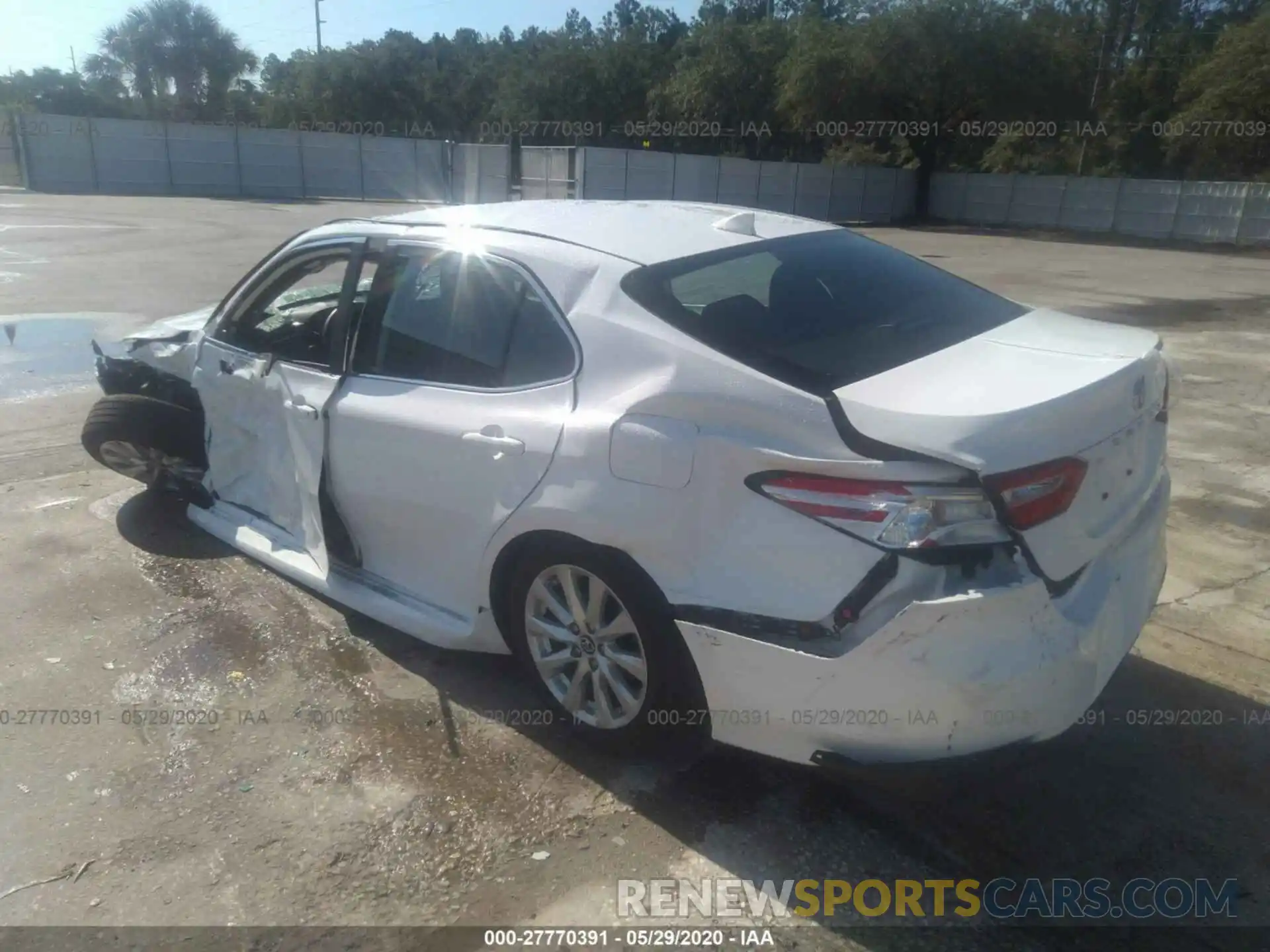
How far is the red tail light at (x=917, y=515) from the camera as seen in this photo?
2.34 metres

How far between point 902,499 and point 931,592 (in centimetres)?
23

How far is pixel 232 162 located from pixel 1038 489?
134 ft

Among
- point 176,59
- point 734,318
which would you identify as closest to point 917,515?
point 734,318

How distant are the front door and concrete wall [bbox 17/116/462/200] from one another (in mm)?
29094

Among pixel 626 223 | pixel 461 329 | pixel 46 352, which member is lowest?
pixel 46 352

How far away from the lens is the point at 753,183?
117 ft

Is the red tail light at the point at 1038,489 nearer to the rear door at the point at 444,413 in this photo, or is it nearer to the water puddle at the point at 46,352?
the rear door at the point at 444,413

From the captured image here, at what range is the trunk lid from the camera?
2348 mm

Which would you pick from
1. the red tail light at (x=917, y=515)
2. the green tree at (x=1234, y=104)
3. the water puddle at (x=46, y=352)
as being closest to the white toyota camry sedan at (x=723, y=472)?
the red tail light at (x=917, y=515)

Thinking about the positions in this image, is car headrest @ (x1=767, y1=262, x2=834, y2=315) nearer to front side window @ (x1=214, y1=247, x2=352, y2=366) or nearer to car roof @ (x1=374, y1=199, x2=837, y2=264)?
car roof @ (x1=374, y1=199, x2=837, y2=264)

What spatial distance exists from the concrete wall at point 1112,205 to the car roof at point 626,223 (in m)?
34.9

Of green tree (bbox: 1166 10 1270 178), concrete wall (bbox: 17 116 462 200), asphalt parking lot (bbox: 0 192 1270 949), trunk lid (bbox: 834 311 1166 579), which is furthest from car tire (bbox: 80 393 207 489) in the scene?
green tree (bbox: 1166 10 1270 178)

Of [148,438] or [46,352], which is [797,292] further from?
[46,352]

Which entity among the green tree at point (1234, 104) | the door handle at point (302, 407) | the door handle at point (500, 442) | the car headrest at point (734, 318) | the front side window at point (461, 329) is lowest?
the door handle at point (302, 407)
